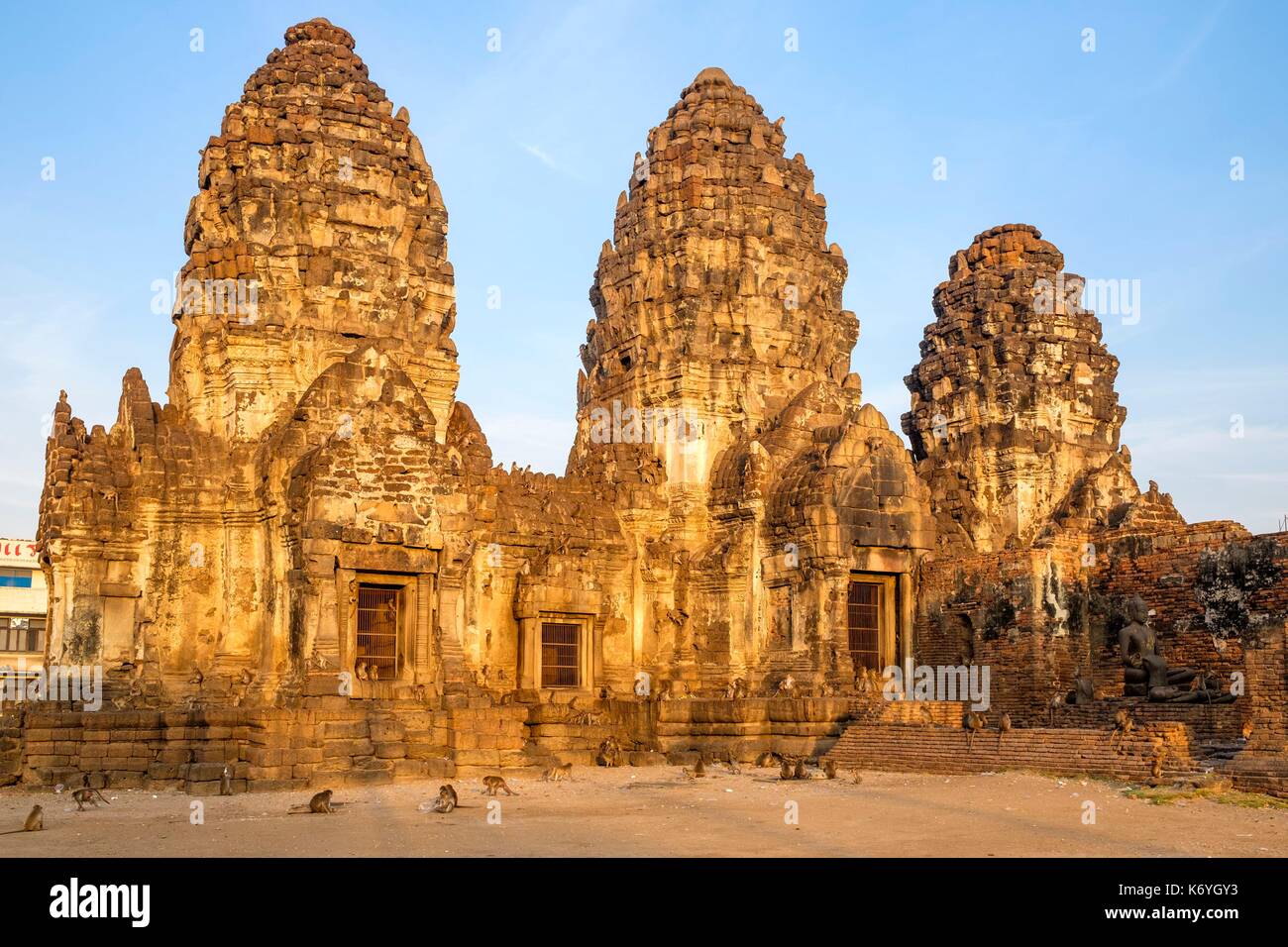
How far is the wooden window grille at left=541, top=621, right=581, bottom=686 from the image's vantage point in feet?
88.4

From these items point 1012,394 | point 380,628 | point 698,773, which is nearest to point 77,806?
point 380,628

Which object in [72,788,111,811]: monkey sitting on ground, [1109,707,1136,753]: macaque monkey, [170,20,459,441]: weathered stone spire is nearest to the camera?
[72,788,111,811]: monkey sitting on ground

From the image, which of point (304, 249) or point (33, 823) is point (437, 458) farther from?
point (33, 823)

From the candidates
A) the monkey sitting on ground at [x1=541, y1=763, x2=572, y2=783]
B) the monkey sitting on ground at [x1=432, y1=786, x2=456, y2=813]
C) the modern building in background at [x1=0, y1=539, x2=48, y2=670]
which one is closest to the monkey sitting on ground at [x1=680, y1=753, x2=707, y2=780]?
the monkey sitting on ground at [x1=541, y1=763, x2=572, y2=783]

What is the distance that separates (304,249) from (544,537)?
644 cm

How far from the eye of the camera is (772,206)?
99.1 ft

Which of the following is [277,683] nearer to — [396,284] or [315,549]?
[315,549]

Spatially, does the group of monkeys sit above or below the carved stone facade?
below

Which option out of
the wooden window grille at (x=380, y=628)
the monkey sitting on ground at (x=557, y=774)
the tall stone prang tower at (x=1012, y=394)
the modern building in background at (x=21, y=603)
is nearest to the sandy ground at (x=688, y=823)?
the monkey sitting on ground at (x=557, y=774)

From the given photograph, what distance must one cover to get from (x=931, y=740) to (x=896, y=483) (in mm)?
6764

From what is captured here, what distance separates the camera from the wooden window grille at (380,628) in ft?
77.8

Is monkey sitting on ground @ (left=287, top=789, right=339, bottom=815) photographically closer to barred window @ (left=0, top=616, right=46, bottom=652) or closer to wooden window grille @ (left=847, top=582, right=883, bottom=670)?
wooden window grille @ (left=847, top=582, right=883, bottom=670)

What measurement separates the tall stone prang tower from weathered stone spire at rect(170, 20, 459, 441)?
15.0 metres

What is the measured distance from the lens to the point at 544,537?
2703 centimetres
